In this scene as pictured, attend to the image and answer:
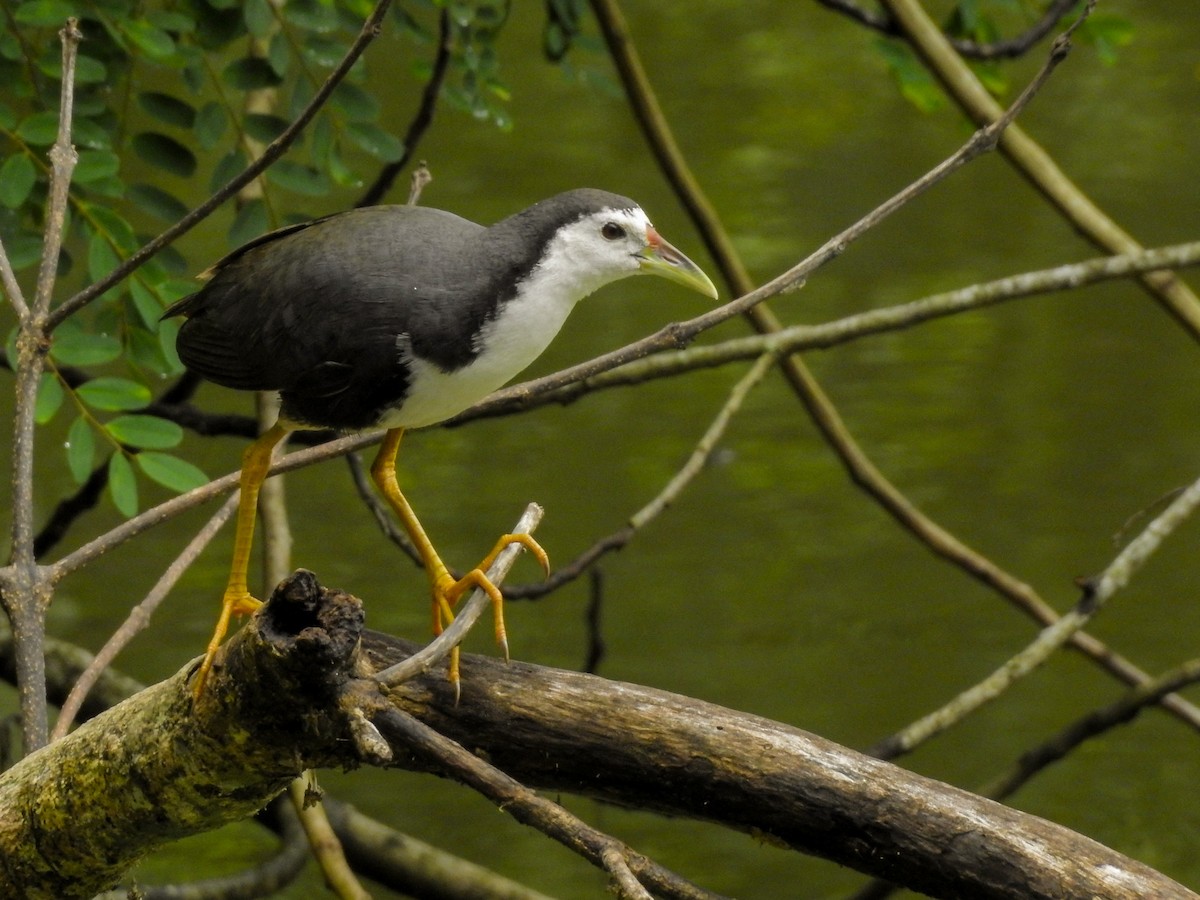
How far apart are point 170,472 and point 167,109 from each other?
64 cm

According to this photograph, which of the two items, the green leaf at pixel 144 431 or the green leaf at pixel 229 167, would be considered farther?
the green leaf at pixel 229 167

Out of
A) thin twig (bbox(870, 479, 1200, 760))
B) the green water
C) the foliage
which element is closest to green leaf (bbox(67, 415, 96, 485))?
the foliage

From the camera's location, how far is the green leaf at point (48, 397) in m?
2.66

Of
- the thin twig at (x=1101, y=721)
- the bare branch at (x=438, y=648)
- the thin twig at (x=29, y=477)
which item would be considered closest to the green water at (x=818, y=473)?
the thin twig at (x=1101, y=721)

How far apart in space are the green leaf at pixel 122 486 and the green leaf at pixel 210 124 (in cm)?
54

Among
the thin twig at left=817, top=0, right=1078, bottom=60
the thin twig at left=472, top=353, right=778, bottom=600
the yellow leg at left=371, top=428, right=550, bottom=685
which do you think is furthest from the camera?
the thin twig at left=817, top=0, right=1078, bottom=60

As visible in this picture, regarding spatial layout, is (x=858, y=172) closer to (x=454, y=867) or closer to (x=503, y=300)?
(x=454, y=867)

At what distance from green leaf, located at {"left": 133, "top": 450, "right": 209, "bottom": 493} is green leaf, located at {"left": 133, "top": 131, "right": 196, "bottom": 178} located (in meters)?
0.51

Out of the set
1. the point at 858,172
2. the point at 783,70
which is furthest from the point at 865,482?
the point at 783,70

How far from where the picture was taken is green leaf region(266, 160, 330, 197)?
2.85 meters

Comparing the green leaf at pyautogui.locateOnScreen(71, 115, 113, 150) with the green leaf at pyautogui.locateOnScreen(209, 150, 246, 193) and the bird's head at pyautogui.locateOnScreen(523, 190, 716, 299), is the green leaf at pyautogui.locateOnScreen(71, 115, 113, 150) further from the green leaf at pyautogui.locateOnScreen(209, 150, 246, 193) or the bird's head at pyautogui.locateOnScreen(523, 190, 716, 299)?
the bird's head at pyautogui.locateOnScreen(523, 190, 716, 299)

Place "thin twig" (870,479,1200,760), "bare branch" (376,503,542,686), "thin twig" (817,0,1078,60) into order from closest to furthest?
"bare branch" (376,503,542,686) → "thin twig" (870,479,1200,760) → "thin twig" (817,0,1078,60)

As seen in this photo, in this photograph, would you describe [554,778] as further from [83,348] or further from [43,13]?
[43,13]

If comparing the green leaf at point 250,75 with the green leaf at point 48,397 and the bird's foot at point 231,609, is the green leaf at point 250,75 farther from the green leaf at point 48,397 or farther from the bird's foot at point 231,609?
the bird's foot at point 231,609
